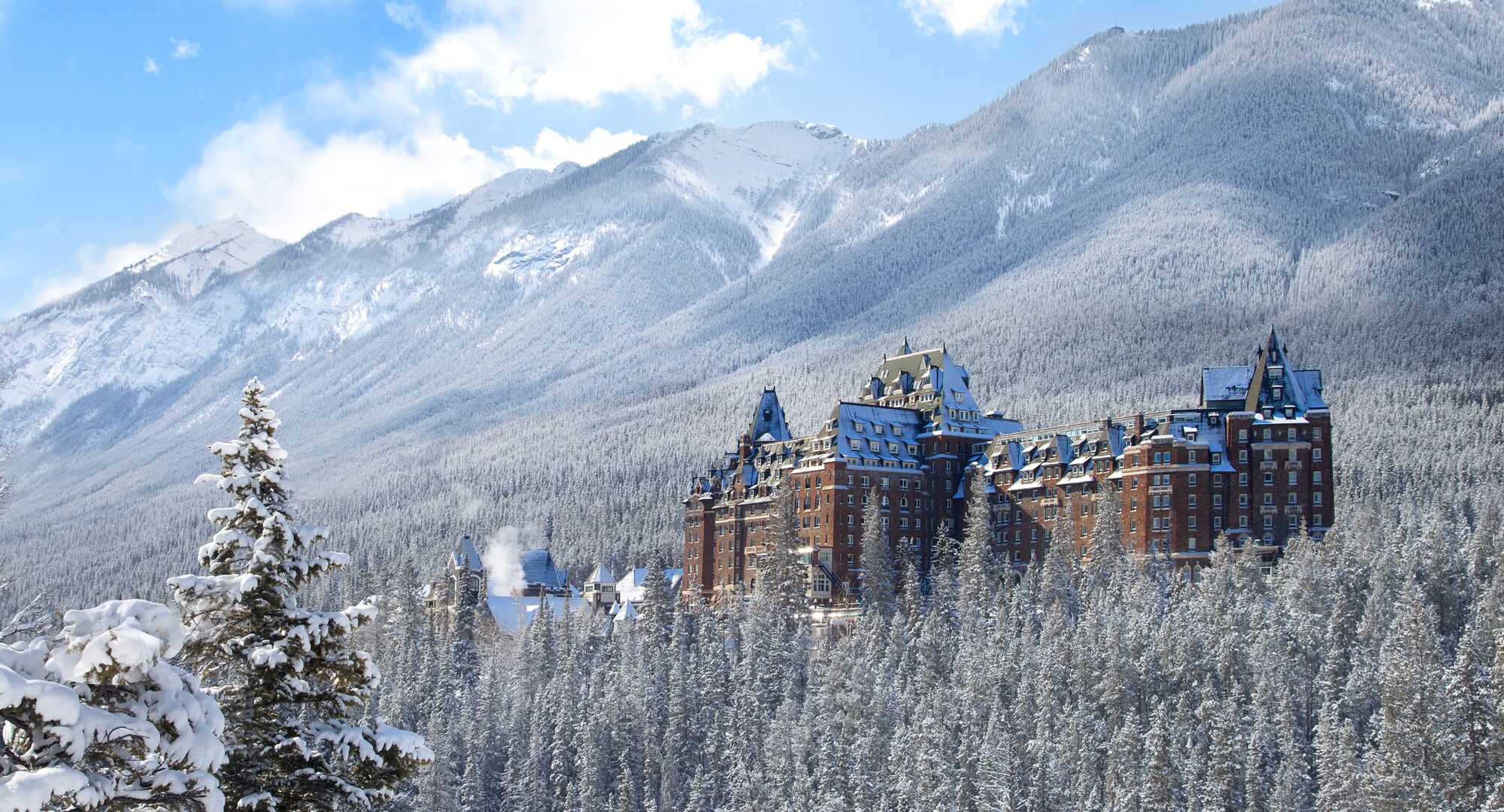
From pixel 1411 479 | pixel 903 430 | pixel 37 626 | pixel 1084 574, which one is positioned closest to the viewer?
pixel 37 626

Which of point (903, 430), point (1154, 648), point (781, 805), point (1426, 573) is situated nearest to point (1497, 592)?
point (1426, 573)

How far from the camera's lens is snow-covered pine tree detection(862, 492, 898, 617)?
122 metres

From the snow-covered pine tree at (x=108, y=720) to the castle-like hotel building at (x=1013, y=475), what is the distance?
10122 centimetres

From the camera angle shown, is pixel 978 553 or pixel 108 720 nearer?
pixel 108 720

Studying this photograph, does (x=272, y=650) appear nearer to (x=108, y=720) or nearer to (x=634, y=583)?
(x=108, y=720)

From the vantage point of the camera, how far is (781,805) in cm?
10325

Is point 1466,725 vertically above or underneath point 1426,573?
Result: underneath

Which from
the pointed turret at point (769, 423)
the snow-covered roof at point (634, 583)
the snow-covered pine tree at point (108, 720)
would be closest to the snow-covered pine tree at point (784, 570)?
the pointed turret at point (769, 423)

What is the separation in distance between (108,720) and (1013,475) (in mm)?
121682

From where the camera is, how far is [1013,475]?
133125 mm

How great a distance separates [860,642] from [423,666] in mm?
46358

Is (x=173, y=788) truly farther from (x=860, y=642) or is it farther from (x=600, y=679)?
(x=600, y=679)

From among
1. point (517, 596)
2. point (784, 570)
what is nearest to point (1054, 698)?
point (784, 570)

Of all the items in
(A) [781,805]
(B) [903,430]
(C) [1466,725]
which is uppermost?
(B) [903,430]
